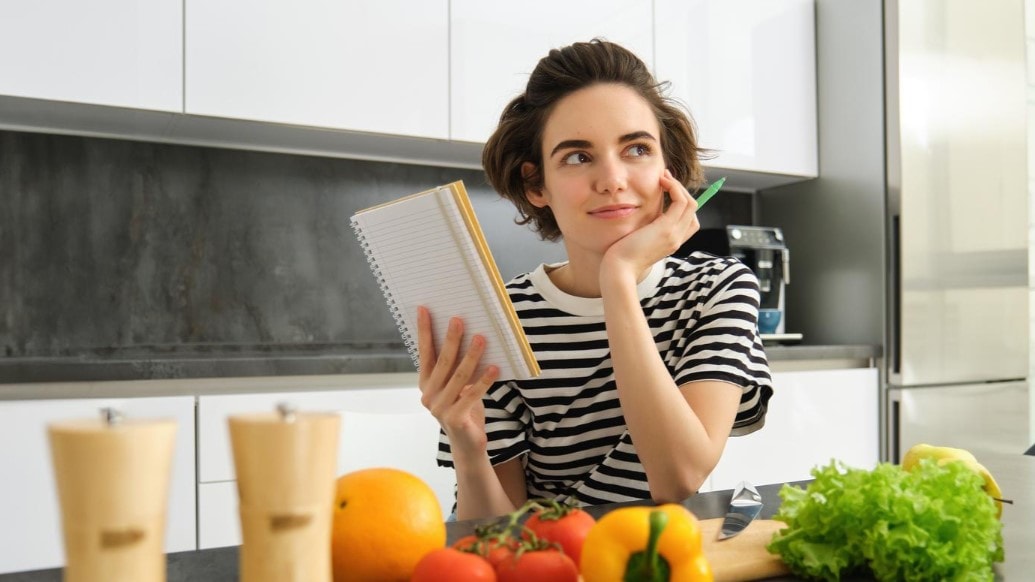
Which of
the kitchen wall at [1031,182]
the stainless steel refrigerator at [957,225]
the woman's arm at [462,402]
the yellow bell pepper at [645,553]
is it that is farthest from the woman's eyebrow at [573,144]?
the kitchen wall at [1031,182]

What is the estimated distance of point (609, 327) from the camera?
1.11 meters

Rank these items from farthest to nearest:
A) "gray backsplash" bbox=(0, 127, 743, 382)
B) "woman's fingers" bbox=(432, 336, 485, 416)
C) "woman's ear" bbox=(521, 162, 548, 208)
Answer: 1. "gray backsplash" bbox=(0, 127, 743, 382)
2. "woman's ear" bbox=(521, 162, 548, 208)
3. "woman's fingers" bbox=(432, 336, 485, 416)

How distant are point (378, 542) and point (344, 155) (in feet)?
6.75

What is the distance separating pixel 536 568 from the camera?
536mm

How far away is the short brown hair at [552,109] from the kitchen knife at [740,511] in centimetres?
67

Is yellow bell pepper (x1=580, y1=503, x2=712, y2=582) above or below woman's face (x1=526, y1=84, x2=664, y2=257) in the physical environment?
below

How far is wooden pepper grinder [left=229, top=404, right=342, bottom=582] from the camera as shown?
0.43 metres

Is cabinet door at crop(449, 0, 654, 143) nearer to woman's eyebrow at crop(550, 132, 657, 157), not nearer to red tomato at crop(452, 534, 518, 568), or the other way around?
woman's eyebrow at crop(550, 132, 657, 157)

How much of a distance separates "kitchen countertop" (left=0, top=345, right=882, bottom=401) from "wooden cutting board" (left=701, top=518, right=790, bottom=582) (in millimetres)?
1307

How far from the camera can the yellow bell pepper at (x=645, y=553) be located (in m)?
0.52

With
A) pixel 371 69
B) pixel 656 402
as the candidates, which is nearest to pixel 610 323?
pixel 656 402

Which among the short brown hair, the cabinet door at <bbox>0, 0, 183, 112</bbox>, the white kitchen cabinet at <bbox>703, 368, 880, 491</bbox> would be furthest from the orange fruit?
the white kitchen cabinet at <bbox>703, 368, 880, 491</bbox>

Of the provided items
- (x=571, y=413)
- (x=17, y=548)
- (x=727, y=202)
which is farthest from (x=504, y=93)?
(x=17, y=548)

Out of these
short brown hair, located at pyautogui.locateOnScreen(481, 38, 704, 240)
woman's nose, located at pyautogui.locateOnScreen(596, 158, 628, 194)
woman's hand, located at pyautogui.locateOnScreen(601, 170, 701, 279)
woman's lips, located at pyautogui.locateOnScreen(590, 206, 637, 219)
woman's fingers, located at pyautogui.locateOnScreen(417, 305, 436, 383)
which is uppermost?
short brown hair, located at pyautogui.locateOnScreen(481, 38, 704, 240)
